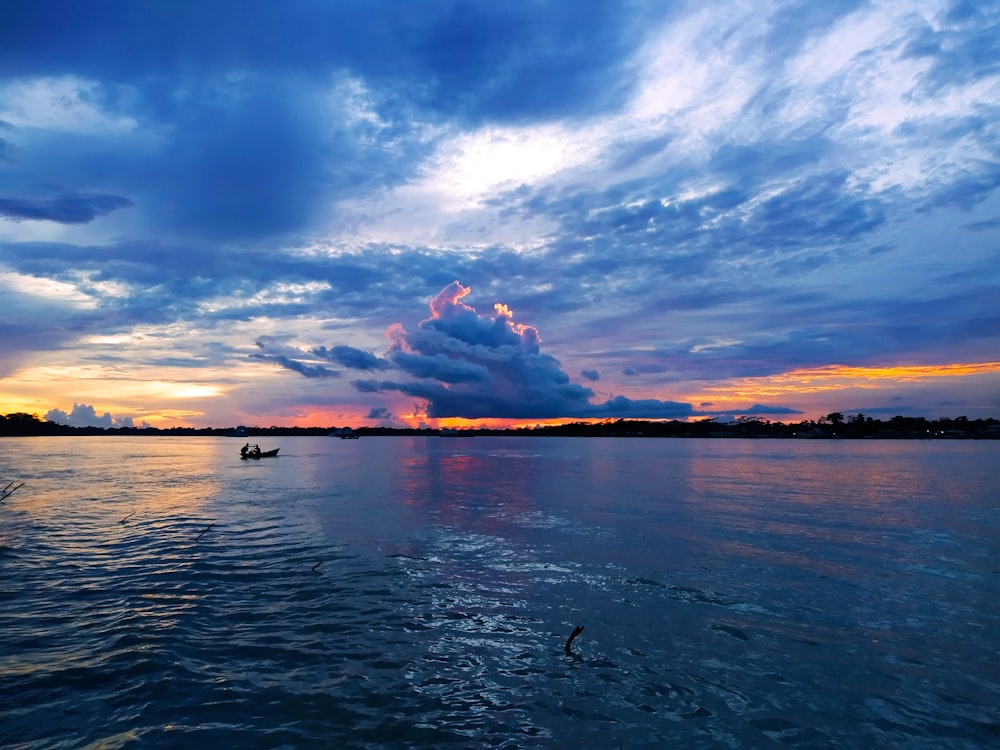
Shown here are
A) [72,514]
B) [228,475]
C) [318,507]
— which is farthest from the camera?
[228,475]

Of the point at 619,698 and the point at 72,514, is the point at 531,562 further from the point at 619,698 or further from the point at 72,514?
the point at 72,514

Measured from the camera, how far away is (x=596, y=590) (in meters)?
18.5

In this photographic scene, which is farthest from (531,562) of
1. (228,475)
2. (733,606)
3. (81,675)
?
(228,475)

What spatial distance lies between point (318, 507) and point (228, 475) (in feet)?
120

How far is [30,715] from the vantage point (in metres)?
9.95

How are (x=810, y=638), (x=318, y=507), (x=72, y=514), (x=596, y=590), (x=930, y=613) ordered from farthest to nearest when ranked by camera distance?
(x=318, y=507) → (x=72, y=514) → (x=596, y=590) → (x=930, y=613) → (x=810, y=638)

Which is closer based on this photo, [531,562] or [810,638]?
[810,638]

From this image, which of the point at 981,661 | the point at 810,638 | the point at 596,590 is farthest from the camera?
the point at 596,590

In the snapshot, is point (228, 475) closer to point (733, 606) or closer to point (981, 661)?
point (733, 606)

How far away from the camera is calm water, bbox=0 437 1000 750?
10047mm

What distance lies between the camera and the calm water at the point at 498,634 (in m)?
10.0

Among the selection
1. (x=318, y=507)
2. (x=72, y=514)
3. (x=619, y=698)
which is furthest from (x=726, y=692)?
(x=72, y=514)

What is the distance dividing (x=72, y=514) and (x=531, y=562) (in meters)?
29.8

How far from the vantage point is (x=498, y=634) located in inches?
566
